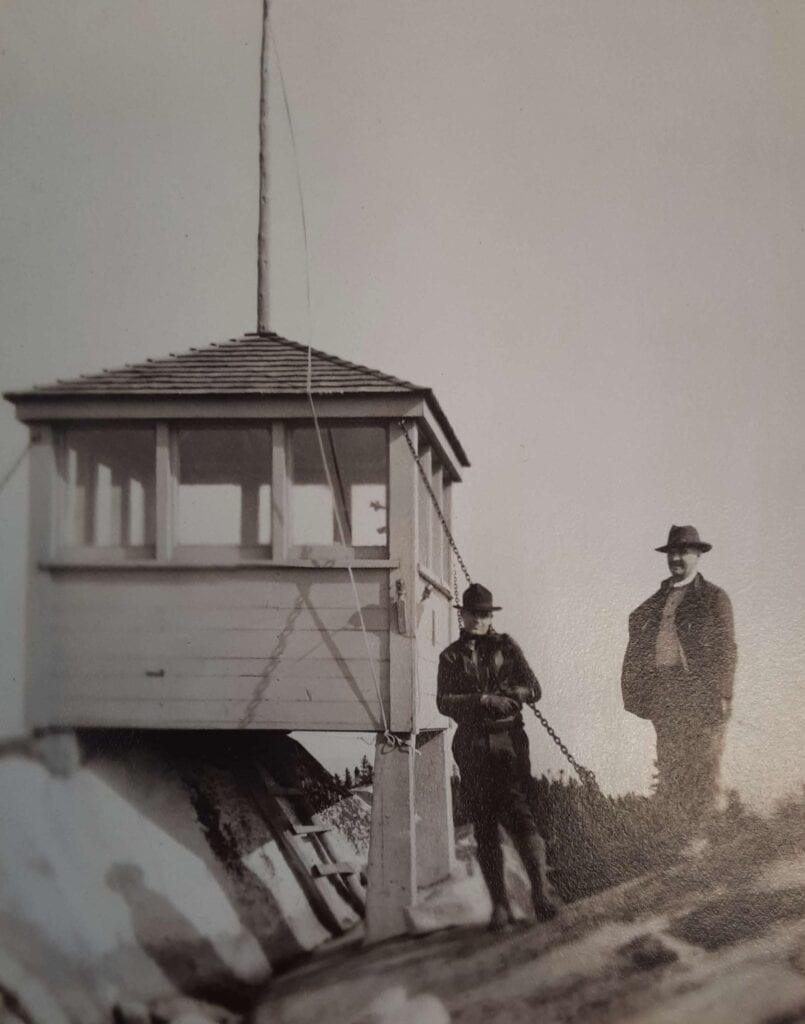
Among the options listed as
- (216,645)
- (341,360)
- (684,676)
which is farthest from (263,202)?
(684,676)

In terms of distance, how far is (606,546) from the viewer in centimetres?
299

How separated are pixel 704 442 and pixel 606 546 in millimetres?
387

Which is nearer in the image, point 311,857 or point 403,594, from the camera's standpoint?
point 403,594

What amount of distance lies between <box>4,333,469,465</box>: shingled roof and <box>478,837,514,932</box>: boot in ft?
3.33

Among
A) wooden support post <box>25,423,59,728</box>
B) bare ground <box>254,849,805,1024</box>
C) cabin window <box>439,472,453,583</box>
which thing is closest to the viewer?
bare ground <box>254,849,805,1024</box>

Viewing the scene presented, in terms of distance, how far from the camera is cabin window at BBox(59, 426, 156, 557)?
294 centimetres

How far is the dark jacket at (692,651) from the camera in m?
2.95

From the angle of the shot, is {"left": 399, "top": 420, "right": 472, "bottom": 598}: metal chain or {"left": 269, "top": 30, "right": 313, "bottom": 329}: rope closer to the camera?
{"left": 399, "top": 420, "right": 472, "bottom": 598}: metal chain

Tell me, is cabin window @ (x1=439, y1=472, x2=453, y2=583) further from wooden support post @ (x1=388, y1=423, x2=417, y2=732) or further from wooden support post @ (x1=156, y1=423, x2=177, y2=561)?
wooden support post @ (x1=156, y1=423, x2=177, y2=561)

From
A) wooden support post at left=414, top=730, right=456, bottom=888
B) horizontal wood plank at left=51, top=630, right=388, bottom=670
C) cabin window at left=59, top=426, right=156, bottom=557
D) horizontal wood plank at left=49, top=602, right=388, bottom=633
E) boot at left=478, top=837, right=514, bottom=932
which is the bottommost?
boot at left=478, top=837, right=514, bottom=932

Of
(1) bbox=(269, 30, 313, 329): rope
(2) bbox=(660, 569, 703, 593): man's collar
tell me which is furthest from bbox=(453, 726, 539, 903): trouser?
(1) bbox=(269, 30, 313, 329): rope

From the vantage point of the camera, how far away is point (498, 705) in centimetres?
300

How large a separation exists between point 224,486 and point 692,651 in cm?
129

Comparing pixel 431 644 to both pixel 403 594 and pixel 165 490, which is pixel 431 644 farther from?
pixel 165 490
